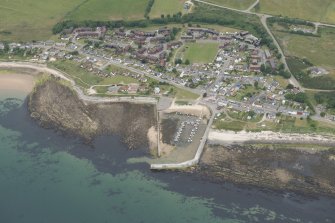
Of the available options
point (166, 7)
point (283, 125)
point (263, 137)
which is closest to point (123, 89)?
point (263, 137)

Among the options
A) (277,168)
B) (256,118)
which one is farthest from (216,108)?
(277,168)

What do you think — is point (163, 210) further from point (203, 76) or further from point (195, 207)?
point (203, 76)

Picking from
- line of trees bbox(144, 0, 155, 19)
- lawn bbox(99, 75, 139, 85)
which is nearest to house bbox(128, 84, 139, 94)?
lawn bbox(99, 75, 139, 85)

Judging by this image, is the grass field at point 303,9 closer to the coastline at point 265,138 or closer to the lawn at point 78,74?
the coastline at point 265,138

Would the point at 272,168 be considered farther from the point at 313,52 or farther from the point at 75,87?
the point at 75,87

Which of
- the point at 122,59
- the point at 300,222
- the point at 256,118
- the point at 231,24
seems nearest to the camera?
the point at 300,222

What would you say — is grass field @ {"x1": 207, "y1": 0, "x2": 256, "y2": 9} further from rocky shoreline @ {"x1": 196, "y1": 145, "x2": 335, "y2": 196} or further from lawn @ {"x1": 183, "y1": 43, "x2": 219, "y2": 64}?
rocky shoreline @ {"x1": 196, "y1": 145, "x2": 335, "y2": 196}

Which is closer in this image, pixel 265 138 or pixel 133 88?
pixel 265 138
